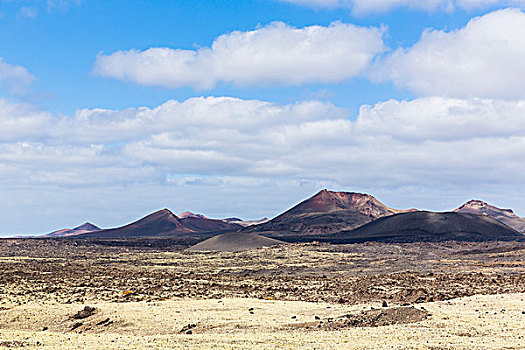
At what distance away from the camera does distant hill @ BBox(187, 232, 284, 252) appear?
106 meters

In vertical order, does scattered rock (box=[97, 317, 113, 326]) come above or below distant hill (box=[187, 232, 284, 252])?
below

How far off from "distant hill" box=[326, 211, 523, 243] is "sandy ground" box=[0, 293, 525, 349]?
103 metres

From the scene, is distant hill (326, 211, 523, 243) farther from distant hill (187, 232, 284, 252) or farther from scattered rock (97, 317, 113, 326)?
scattered rock (97, 317, 113, 326)

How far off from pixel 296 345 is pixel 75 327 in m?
10.7

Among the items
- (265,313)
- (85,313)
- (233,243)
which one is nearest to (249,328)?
(265,313)

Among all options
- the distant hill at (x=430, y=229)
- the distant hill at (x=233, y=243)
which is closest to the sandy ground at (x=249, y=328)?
the distant hill at (x=233, y=243)

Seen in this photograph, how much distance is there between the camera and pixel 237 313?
24438 mm

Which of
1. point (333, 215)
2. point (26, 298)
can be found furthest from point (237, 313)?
point (333, 215)

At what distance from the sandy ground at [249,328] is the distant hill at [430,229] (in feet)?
339

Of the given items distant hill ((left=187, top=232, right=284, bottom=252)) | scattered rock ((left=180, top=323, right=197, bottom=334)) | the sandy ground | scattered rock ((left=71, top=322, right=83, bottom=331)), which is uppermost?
distant hill ((left=187, top=232, right=284, bottom=252))

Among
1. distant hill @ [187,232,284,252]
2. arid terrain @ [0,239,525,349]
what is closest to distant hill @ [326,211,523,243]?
distant hill @ [187,232,284,252]

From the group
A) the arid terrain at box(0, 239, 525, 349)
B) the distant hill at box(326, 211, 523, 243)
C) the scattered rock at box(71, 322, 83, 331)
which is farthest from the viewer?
the distant hill at box(326, 211, 523, 243)

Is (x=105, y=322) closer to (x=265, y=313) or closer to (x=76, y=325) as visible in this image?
(x=76, y=325)

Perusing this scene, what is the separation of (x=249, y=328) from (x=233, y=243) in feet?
292
